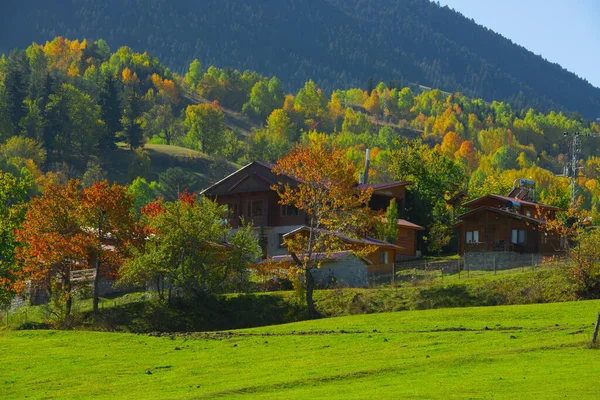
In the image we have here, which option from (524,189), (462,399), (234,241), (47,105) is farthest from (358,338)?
(47,105)

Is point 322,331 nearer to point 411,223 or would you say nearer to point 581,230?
point 581,230

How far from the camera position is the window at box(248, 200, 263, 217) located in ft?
312

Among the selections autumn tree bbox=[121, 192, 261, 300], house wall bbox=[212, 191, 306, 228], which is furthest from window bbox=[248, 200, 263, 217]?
autumn tree bbox=[121, 192, 261, 300]

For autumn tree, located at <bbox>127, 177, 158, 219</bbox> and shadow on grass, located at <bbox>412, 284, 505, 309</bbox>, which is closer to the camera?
shadow on grass, located at <bbox>412, 284, 505, 309</bbox>

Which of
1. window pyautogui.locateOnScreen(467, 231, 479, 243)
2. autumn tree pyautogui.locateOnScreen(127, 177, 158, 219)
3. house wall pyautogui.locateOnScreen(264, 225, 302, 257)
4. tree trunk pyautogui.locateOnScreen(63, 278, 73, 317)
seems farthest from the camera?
autumn tree pyautogui.locateOnScreen(127, 177, 158, 219)

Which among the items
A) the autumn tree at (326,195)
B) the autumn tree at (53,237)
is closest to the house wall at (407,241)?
the autumn tree at (326,195)

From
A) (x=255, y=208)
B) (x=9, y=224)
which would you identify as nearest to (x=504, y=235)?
(x=255, y=208)

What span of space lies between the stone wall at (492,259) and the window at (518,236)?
3.48 metres

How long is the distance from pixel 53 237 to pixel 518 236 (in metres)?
44.4

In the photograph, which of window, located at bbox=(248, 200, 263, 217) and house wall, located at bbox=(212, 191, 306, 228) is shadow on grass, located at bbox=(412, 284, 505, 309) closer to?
house wall, located at bbox=(212, 191, 306, 228)

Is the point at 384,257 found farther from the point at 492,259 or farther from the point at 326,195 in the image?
the point at 326,195

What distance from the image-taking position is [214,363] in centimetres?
4138

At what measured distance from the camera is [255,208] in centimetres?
9562

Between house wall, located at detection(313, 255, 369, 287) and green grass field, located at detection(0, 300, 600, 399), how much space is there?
A: 713 inches
